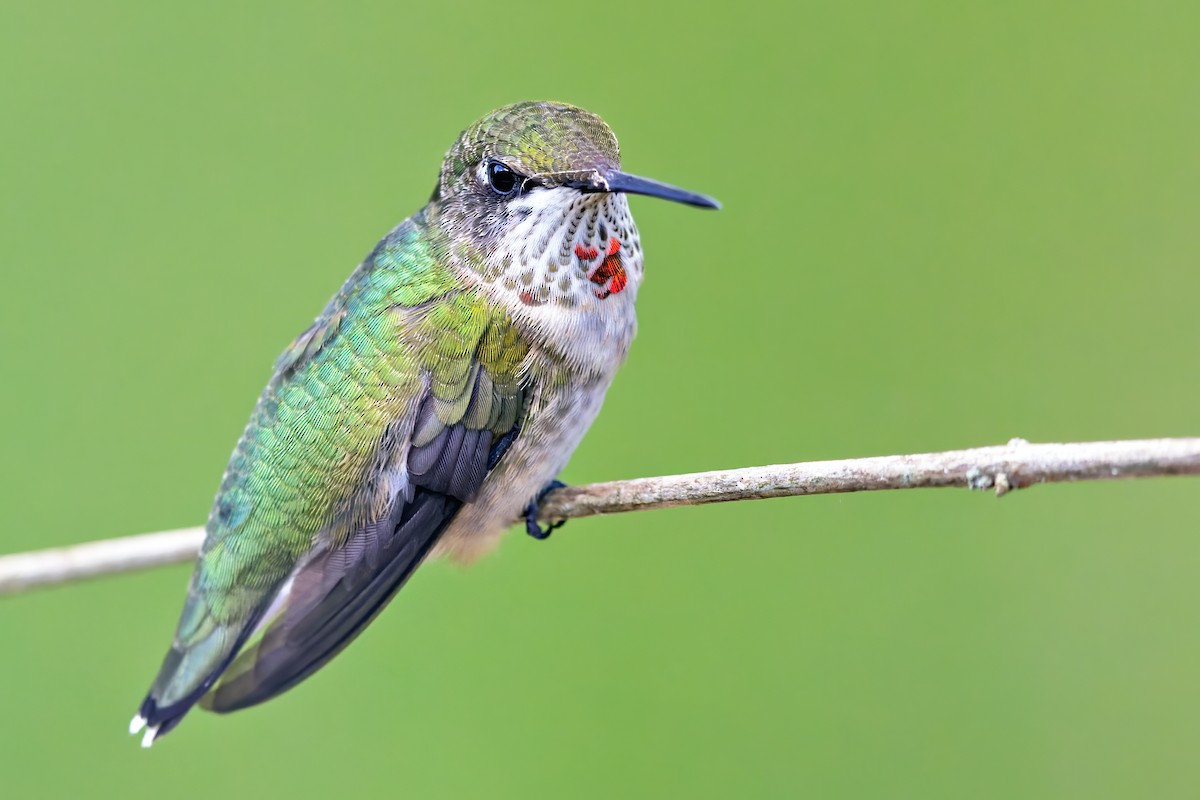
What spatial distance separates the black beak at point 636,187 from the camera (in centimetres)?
264

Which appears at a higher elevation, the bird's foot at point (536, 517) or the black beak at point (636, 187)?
the black beak at point (636, 187)

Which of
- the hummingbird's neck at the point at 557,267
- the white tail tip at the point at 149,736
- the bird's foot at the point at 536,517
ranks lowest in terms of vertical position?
the white tail tip at the point at 149,736

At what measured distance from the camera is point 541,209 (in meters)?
2.95

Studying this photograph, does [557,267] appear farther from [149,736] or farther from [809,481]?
[149,736]

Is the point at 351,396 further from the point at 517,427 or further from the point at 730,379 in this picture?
the point at 730,379

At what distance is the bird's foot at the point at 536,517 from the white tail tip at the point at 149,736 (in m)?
1.05

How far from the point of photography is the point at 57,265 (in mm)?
4656

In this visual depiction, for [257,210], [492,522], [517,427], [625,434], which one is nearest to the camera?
[517,427]

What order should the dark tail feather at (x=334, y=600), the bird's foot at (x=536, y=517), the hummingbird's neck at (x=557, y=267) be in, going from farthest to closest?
the bird's foot at (x=536, y=517) < the hummingbird's neck at (x=557, y=267) < the dark tail feather at (x=334, y=600)

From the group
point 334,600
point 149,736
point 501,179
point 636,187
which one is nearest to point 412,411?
point 334,600

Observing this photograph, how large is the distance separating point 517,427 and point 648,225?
1.60 m

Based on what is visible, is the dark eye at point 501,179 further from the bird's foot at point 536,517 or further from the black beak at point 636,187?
the bird's foot at point 536,517

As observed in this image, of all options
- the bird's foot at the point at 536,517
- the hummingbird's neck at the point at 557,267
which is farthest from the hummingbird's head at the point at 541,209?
the bird's foot at the point at 536,517

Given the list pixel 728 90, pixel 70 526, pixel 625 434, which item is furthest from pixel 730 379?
pixel 70 526
